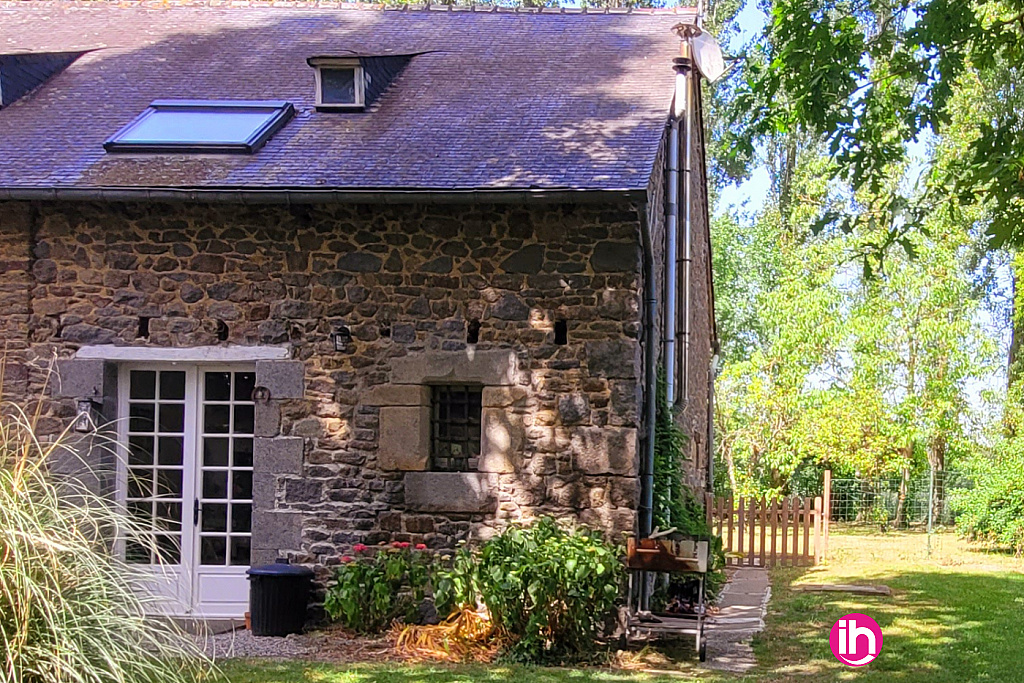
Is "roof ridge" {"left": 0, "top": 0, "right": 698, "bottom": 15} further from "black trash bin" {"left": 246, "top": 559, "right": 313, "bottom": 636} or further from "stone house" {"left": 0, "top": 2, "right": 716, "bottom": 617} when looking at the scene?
"black trash bin" {"left": 246, "top": 559, "right": 313, "bottom": 636}

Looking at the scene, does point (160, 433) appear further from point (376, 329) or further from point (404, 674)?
point (404, 674)

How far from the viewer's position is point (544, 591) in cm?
780

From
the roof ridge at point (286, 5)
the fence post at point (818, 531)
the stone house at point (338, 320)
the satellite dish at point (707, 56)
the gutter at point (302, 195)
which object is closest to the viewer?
the gutter at point (302, 195)

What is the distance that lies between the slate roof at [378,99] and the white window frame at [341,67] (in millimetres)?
95

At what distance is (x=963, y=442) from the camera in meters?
19.8

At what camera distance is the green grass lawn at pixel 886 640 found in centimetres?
733

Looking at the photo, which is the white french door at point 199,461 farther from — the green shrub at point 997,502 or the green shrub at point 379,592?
the green shrub at point 997,502

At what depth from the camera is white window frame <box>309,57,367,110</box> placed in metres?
10.4

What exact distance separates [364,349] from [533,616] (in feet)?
8.22

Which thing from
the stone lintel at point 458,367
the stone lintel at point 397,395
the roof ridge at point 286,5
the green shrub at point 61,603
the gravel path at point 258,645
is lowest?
the gravel path at point 258,645

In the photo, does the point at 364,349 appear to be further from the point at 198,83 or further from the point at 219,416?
the point at 198,83

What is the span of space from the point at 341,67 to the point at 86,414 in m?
3.76

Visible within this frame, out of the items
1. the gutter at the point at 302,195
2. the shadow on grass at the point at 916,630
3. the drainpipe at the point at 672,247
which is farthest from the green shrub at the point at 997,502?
the gutter at the point at 302,195

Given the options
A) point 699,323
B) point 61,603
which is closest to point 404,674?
point 61,603
